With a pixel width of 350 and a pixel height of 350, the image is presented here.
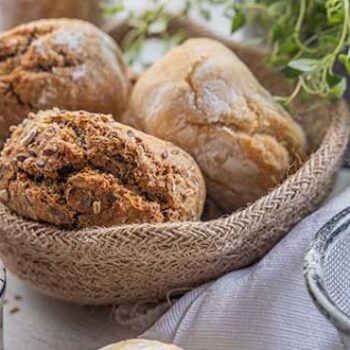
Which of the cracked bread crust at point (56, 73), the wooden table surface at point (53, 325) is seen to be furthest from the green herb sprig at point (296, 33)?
the wooden table surface at point (53, 325)

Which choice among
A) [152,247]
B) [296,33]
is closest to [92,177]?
[152,247]

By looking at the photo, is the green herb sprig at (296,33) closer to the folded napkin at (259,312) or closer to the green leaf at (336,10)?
the green leaf at (336,10)

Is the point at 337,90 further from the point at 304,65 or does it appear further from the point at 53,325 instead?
the point at 53,325

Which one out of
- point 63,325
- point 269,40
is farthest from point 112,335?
point 269,40

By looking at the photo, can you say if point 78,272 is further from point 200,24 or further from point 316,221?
point 200,24

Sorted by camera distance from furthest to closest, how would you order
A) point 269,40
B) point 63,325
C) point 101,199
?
point 269,40 → point 63,325 → point 101,199
